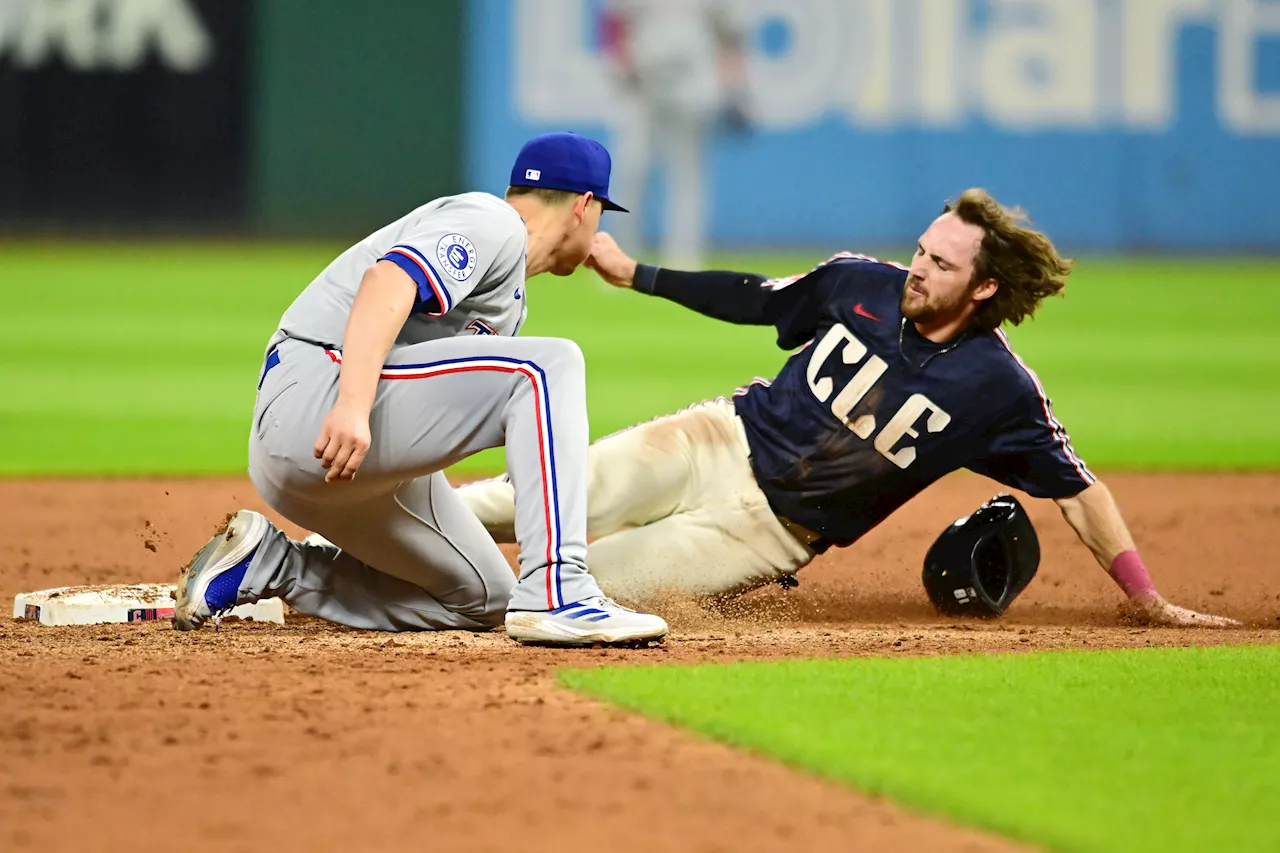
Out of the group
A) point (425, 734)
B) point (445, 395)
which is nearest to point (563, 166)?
point (445, 395)

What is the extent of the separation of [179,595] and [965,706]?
1.88m

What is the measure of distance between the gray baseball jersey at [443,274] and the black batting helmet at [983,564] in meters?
1.41

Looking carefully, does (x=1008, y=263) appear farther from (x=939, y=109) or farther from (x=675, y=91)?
(x=939, y=109)

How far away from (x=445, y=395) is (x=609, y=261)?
1.12m

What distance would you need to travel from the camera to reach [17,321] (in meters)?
12.1

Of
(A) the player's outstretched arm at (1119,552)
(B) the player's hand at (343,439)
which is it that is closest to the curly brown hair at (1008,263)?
(A) the player's outstretched arm at (1119,552)

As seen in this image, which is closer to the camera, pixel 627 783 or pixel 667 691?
pixel 627 783

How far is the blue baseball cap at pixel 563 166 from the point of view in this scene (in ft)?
12.5

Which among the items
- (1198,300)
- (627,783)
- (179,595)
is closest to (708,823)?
(627,783)

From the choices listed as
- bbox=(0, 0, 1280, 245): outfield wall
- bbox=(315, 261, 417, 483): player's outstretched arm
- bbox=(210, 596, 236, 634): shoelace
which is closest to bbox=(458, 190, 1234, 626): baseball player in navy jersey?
bbox=(210, 596, 236, 634): shoelace

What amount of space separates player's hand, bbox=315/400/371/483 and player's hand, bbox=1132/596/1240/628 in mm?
2108

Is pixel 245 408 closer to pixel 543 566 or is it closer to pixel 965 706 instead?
pixel 543 566

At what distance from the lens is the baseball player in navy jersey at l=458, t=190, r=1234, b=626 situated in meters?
4.24

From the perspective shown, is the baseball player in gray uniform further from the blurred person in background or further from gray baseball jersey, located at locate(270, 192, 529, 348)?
the blurred person in background
